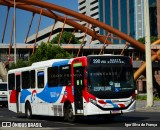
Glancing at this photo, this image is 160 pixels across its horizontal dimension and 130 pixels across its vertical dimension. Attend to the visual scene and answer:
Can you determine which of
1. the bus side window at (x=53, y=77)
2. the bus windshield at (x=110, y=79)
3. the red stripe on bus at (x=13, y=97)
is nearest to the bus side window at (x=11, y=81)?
the red stripe on bus at (x=13, y=97)

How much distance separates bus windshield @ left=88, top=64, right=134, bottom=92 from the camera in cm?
1888

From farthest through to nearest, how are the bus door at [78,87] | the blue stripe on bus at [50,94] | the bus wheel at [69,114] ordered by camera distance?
the blue stripe on bus at [50,94] → the bus wheel at [69,114] → the bus door at [78,87]

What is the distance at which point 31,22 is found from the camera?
245 ft

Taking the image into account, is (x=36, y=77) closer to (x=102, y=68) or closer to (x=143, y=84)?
(x=102, y=68)

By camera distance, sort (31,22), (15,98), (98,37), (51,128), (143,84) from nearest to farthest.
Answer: (51,128)
(15,98)
(31,22)
(98,37)
(143,84)

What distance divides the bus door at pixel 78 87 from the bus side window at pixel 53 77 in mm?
1850

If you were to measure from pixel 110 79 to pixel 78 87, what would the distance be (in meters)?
1.38

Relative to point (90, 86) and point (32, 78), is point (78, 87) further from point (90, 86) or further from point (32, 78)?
point (32, 78)

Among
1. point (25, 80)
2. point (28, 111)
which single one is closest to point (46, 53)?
point (25, 80)

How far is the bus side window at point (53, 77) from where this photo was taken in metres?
21.3

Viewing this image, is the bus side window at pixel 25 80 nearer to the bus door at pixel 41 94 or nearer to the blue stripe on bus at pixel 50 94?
the bus door at pixel 41 94

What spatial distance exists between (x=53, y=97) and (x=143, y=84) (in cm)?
8193

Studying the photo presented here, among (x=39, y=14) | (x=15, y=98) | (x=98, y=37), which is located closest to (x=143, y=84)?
(x=98, y=37)

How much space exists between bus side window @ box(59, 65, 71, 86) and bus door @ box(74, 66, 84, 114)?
548 mm
